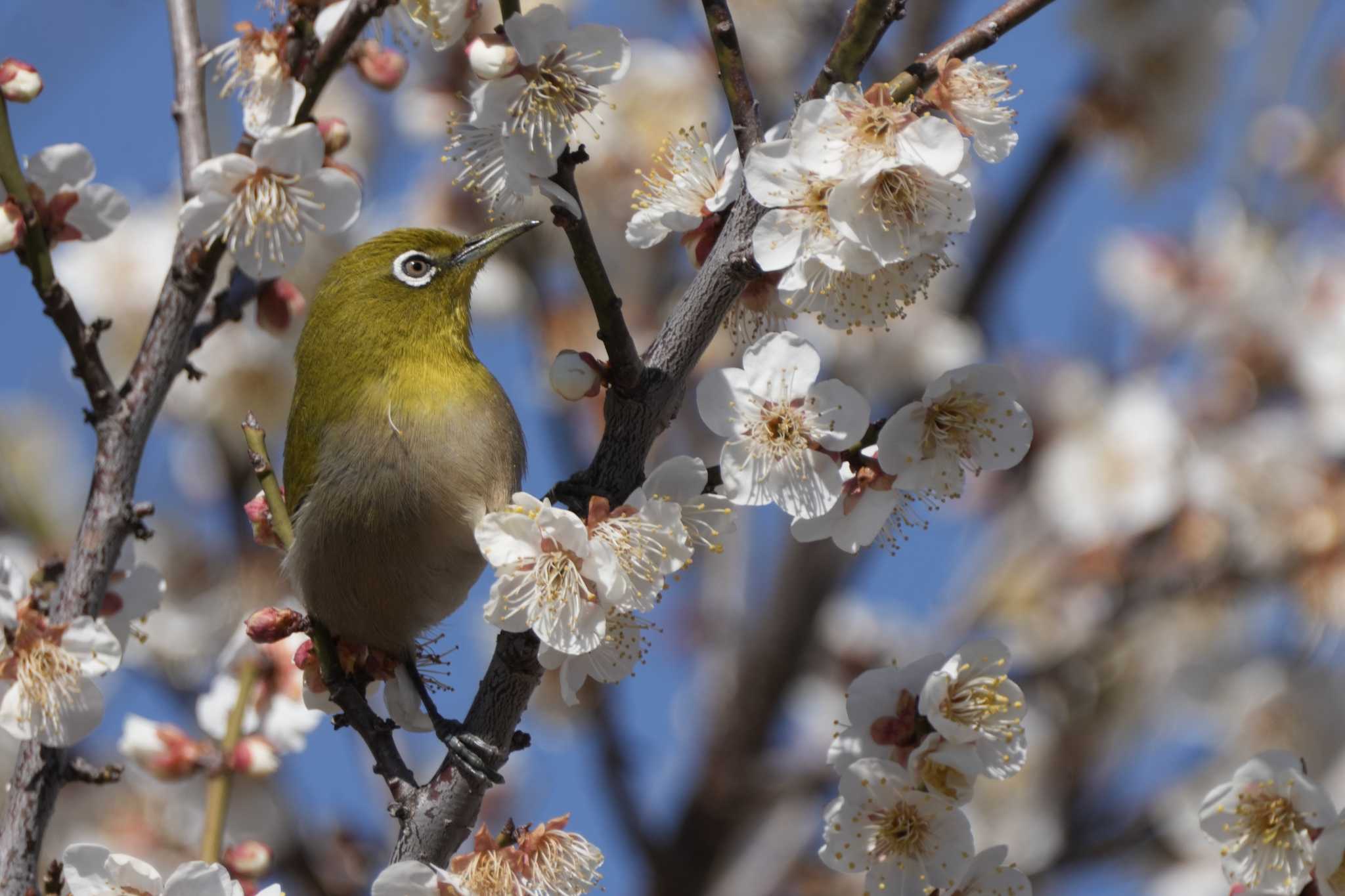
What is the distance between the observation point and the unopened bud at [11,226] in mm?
2719

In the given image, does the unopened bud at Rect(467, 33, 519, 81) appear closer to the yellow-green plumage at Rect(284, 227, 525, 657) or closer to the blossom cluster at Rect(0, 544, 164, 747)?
the yellow-green plumage at Rect(284, 227, 525, 657)

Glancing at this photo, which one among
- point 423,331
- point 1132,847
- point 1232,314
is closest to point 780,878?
point 1132,847

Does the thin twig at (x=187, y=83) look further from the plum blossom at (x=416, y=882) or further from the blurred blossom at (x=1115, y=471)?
the blurred blossom at (x=1115, y=471)

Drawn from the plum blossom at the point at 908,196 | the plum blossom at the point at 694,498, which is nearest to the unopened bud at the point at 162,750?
the plum blossom at the point at 694,498

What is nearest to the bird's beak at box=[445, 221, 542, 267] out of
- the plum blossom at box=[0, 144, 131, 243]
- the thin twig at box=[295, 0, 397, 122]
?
the thin twig at box=[295, 0, 397, 122]

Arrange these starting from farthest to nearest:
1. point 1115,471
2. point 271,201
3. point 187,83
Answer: point 1115,471, point 187,83, point 271,201

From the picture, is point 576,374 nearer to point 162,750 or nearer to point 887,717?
point 887,717

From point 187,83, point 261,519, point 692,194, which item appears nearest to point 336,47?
point 187,83

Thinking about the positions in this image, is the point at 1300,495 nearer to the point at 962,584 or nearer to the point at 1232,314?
the point at 1232,314

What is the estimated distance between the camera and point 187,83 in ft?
10.7

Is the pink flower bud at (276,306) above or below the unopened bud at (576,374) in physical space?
below

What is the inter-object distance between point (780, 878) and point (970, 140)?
4.97 metres

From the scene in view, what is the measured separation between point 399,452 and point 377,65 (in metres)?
0.88

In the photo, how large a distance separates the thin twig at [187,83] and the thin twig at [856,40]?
4.96ft
